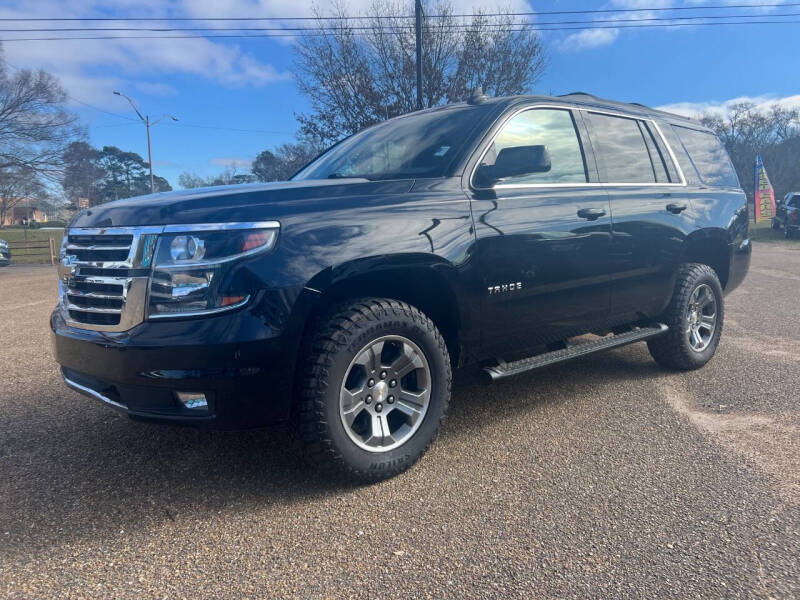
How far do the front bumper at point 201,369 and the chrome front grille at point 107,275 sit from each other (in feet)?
0.28

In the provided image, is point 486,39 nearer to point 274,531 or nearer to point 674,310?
Answer: point 674,310

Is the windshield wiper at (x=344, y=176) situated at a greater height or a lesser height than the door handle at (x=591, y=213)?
greater

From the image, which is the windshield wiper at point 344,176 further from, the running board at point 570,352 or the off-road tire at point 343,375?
the running board at point 570,352

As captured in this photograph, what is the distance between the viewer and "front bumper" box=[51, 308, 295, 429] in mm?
2346

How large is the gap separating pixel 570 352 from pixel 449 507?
1.47 metres

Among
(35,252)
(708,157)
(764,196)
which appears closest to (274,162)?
(35,252)

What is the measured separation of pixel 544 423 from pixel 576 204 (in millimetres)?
1373

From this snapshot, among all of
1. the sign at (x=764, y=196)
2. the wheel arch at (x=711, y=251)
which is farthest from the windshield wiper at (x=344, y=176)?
the sign at (x=764, y=196)

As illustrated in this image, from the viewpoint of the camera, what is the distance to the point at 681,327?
4.38 m

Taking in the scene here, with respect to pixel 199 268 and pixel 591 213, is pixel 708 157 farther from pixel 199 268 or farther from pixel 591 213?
pixel 199 268

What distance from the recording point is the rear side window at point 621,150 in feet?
12.9

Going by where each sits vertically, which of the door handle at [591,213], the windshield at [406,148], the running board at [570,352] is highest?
the windshield at [406,148]

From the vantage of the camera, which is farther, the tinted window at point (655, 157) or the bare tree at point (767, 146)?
the bare tree at point (767, 146)

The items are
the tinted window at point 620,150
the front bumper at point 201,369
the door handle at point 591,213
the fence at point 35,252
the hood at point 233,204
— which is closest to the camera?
the front bumper at point 201,369
